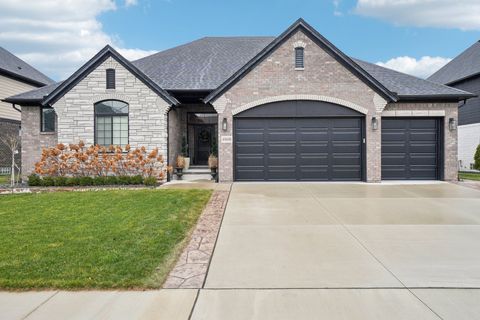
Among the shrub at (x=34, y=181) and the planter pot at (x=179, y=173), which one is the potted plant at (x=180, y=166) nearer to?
the planter pot at (x=179, y=173)

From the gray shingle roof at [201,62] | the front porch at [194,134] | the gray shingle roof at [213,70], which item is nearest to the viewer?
the gray shingle roof at [213,70]

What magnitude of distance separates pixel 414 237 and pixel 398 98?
9413 mm

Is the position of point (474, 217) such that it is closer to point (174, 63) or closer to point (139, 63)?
point (174, 63)

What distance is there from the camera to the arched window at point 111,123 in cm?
1471

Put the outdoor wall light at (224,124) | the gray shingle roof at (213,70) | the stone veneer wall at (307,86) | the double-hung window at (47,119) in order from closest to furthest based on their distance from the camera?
the stone veneer wall at (307,86) < the outdoor wall light at (224,124) < the gray shingle roof at (213,70) < the double-hung window at (47,119)

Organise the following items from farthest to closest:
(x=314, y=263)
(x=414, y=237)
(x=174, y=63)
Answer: (x=174, y=63), (x=414, y=237), (x=314, y=263)

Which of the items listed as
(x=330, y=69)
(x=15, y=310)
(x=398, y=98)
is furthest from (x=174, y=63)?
(x=15, y=310)

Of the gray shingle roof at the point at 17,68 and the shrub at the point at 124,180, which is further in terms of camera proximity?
the gray shingle roof at the point at 17,68

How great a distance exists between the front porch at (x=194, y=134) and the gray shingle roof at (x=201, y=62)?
147 cm

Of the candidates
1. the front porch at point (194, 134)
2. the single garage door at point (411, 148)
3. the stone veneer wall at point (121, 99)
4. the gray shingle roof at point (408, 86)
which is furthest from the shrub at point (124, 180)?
the gray shingle roof at point (408, 86)

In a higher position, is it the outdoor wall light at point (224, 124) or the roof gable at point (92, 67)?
the roof gable at point (92, 67)

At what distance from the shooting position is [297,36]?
1414 cm

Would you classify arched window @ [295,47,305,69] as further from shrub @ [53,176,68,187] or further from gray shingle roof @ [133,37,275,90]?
shrub @ [53,176,68,187]

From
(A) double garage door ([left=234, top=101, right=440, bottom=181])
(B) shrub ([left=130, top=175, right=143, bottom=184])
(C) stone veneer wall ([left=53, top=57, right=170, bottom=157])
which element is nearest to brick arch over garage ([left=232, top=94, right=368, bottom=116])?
(A) double garage door ([left=234, top=101, right=440, bottom=181])
